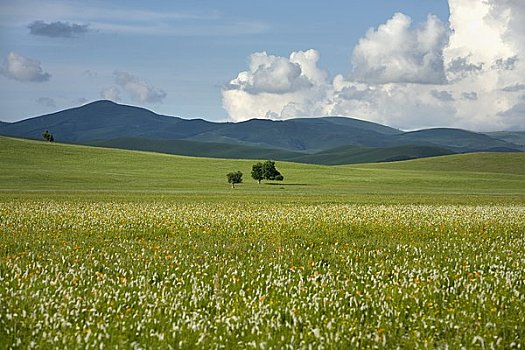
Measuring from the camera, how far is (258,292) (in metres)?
10.8

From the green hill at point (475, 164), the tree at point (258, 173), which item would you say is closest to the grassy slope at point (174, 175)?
the tree at point (258, 173)

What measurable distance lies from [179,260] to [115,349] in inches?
252

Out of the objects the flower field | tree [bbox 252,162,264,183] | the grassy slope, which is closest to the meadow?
the flower field

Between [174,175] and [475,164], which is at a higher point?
[475,164]

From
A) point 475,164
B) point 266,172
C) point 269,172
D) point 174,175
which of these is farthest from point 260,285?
point 475,164

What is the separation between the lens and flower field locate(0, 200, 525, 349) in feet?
28.1

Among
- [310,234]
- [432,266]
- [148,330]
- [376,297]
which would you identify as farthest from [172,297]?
[310,234]

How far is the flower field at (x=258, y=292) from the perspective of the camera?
858 centimetres

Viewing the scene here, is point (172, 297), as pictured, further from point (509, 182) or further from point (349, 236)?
point (509, 182)

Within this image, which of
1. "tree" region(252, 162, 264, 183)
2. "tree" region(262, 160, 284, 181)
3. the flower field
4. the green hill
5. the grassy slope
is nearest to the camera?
the flower field

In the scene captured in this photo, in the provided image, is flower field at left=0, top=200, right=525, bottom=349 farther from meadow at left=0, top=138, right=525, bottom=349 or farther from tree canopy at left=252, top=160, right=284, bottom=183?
tree canopy at left=252, top=160, right=284, bottom=183

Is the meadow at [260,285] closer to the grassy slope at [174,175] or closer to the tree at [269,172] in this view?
the grassy slope at [174,175]

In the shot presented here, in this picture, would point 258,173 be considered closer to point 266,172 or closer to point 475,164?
point 266,172

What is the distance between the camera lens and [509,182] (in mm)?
105938
